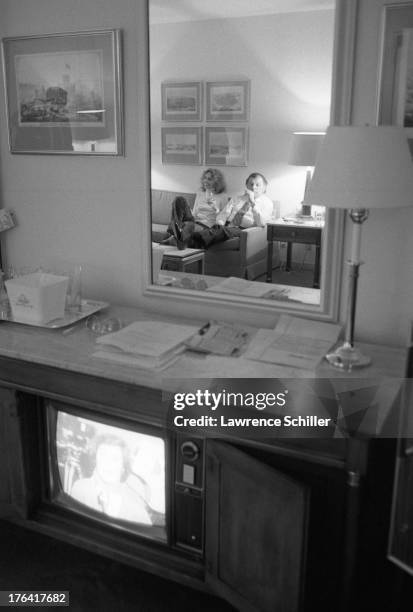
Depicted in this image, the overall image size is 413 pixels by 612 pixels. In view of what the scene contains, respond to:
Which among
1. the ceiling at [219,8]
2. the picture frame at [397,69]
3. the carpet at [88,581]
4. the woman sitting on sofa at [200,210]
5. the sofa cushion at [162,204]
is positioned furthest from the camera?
the sofa cushion at [162,204]

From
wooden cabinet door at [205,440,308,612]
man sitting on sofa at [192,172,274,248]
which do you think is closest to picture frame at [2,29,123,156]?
man sitting on sofa at [192,172,274,248]

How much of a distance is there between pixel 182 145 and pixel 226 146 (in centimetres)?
17

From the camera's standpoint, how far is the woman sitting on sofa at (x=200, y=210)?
6.64 ft

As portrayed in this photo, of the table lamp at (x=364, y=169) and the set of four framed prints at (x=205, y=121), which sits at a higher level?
the set of four framed prints at (x=205, y=121)

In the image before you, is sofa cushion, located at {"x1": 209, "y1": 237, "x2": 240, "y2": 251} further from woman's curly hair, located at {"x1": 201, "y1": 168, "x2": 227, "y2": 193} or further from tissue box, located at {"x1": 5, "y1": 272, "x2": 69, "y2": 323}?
tissue box, located at {"x1": 5, "y1": 272, "x2": 69, "y2": 323}

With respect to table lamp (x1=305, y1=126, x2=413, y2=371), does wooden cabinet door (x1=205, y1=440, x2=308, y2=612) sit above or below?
below

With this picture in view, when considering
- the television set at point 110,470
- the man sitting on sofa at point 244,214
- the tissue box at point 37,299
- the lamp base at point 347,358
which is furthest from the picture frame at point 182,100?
the television set at point 110,470

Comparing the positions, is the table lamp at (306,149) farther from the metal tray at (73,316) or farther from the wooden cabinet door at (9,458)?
the wooden cabinet door at (9,458)

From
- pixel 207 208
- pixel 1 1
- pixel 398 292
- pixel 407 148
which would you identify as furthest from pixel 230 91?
pixel 1 1

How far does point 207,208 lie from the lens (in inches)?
81.2

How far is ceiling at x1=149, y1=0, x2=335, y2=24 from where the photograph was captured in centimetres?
181

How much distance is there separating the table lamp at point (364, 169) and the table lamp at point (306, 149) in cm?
22

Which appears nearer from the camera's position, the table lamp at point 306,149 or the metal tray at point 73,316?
the table lamp at point 306,149

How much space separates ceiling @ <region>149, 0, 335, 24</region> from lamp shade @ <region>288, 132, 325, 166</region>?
1.20 feet
